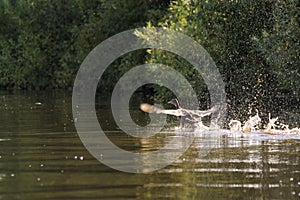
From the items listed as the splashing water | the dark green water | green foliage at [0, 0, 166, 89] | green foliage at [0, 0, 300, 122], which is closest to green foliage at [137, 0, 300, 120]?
green foliage at [0, 0, 300, 122]

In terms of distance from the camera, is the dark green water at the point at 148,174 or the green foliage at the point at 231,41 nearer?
the dark green water at the point at 148,174

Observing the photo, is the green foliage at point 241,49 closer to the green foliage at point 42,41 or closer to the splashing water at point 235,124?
the splashing water at point 235,124

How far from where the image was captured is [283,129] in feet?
58.7

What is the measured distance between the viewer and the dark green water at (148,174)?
10.6 metres

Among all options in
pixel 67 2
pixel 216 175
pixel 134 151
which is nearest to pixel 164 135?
pixel 134 151

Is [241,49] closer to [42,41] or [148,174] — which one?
[148,174]

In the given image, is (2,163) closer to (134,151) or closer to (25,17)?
(134,151)

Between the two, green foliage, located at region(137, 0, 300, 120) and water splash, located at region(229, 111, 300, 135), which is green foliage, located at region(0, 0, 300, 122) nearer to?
green foliage, located at region(137, 0, 300, 120)

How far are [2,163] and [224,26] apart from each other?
33.8ft

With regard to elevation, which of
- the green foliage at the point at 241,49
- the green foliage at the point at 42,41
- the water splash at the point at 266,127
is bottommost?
the water splash at the point at 266,127

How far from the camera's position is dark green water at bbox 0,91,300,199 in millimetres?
10602

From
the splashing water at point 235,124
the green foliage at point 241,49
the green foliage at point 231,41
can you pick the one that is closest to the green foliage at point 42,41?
the green foliage at point 231,41

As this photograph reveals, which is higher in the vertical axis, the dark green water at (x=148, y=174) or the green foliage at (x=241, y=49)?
the green foliage at (x=241, y=49)

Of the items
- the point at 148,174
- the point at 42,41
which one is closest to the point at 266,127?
the point at 148,174
